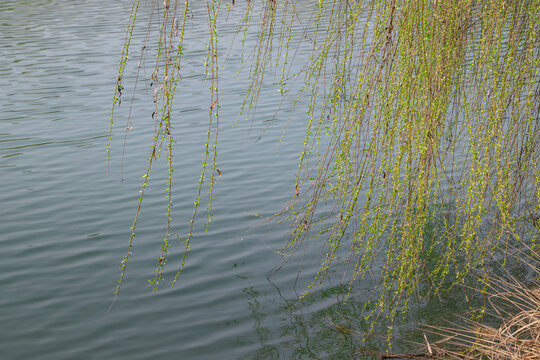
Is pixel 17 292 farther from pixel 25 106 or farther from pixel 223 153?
pixel 25 106

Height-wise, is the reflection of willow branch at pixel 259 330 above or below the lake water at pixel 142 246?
above

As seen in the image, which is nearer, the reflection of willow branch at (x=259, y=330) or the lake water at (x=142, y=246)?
the reflection of willow branch at (x=259, y=330)

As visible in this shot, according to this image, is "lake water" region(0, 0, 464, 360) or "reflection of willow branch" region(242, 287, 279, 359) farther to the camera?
"lake water" region(0, 0, 464, 360)

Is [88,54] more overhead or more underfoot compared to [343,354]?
more underfoot

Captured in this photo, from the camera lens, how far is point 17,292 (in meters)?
4.15

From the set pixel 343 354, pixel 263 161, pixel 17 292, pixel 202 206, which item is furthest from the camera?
pixel 263 161

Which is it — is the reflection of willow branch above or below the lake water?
above

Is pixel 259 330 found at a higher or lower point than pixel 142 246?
higher

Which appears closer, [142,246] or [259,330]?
[259,330]

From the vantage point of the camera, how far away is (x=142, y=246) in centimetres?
465

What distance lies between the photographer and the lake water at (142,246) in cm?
359

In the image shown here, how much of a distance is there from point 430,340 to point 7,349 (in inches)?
83.1

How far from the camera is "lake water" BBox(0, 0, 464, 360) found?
11.8 ft

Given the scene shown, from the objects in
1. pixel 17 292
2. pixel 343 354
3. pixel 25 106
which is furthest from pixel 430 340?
pixel 25 106
